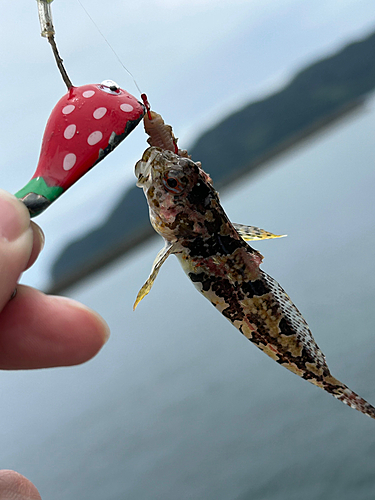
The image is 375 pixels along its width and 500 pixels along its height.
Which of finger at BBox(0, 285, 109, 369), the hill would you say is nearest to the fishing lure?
finger at BBox(0, 285, 109, 369)

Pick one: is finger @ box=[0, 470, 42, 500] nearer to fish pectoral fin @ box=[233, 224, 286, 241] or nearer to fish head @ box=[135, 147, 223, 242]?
fish head @ box=[135, 147, 223, 242]

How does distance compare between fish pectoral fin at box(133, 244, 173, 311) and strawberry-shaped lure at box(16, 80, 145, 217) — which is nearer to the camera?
strawberry-shaped lure at box(16, 80, 145, 217)

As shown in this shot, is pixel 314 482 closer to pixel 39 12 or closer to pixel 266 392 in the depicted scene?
pixel 266 392

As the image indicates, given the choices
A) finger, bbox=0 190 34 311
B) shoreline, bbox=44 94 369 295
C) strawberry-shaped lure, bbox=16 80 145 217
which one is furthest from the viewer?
shoreline, bbox=44 94 369 295

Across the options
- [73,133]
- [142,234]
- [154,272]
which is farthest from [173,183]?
[142,234]

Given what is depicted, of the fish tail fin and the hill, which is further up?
the fish tail fin

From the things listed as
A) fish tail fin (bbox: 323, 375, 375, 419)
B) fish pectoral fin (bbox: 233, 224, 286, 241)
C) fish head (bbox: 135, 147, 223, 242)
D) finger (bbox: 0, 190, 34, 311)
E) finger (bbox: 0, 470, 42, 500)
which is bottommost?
fish tail fin (bbox: 323, 375, 375, 419)

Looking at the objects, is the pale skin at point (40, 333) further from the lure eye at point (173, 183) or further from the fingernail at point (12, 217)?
the lure eye at point (173, 183)

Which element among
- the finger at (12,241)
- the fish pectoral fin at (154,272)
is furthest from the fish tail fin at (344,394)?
the finger at (12,241)
